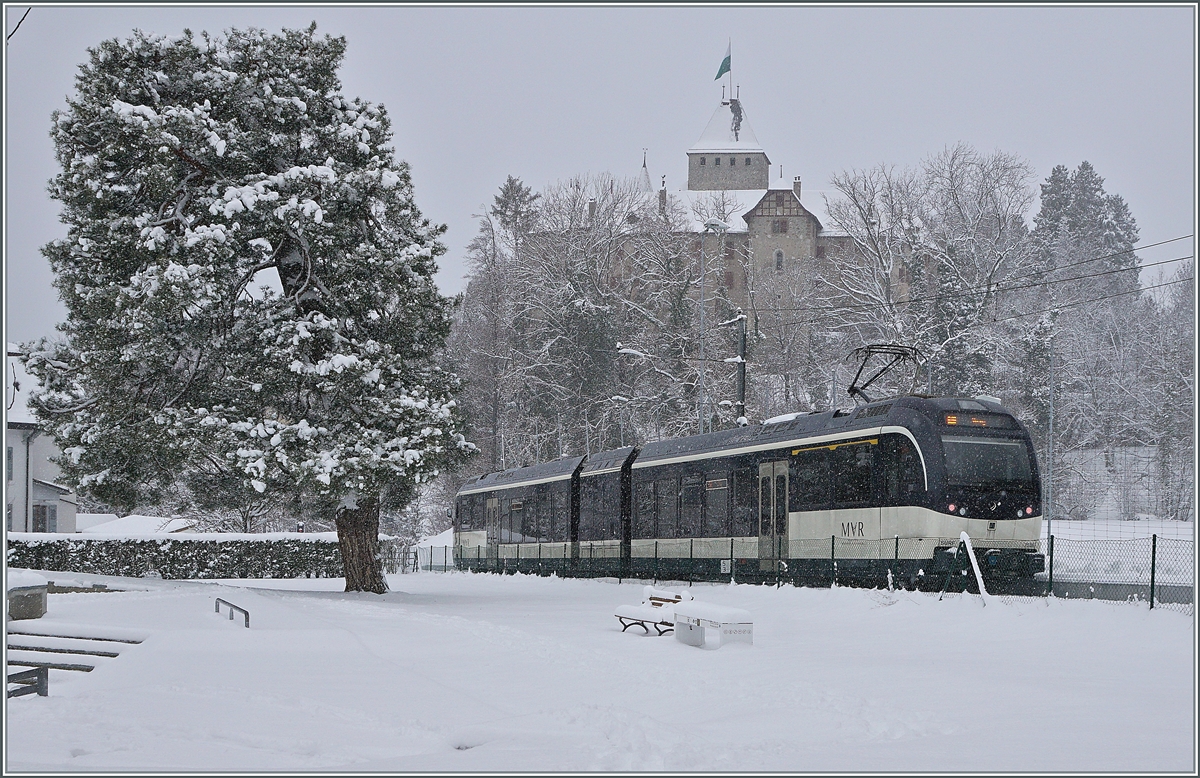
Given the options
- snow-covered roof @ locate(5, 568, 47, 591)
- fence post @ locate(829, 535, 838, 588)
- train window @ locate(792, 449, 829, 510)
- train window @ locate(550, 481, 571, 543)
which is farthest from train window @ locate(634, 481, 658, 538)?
snow-covered roof @ locate(5, 568, 47, 591)

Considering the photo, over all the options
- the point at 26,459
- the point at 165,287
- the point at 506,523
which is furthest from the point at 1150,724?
the point at 26,459

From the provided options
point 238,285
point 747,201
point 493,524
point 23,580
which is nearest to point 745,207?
point 747,201

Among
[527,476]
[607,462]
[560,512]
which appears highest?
[607,462]

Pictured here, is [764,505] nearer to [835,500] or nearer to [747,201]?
[835,500]

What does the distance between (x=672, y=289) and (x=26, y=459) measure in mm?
33278

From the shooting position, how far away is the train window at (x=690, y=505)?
98.0ft

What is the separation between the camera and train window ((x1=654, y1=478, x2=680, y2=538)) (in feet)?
102

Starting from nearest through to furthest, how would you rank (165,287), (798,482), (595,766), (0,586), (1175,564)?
(595,766)
(0,586)
(1175,564)
(165,287)
(798,482)

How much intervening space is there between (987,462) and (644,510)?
11908 mm

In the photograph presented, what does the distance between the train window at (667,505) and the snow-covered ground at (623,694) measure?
10.5 meters

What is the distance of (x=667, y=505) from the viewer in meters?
31.7

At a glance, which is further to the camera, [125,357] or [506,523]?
[506,523]

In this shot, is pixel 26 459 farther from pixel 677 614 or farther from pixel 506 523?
pixel 677 614

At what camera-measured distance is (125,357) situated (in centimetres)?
2409
